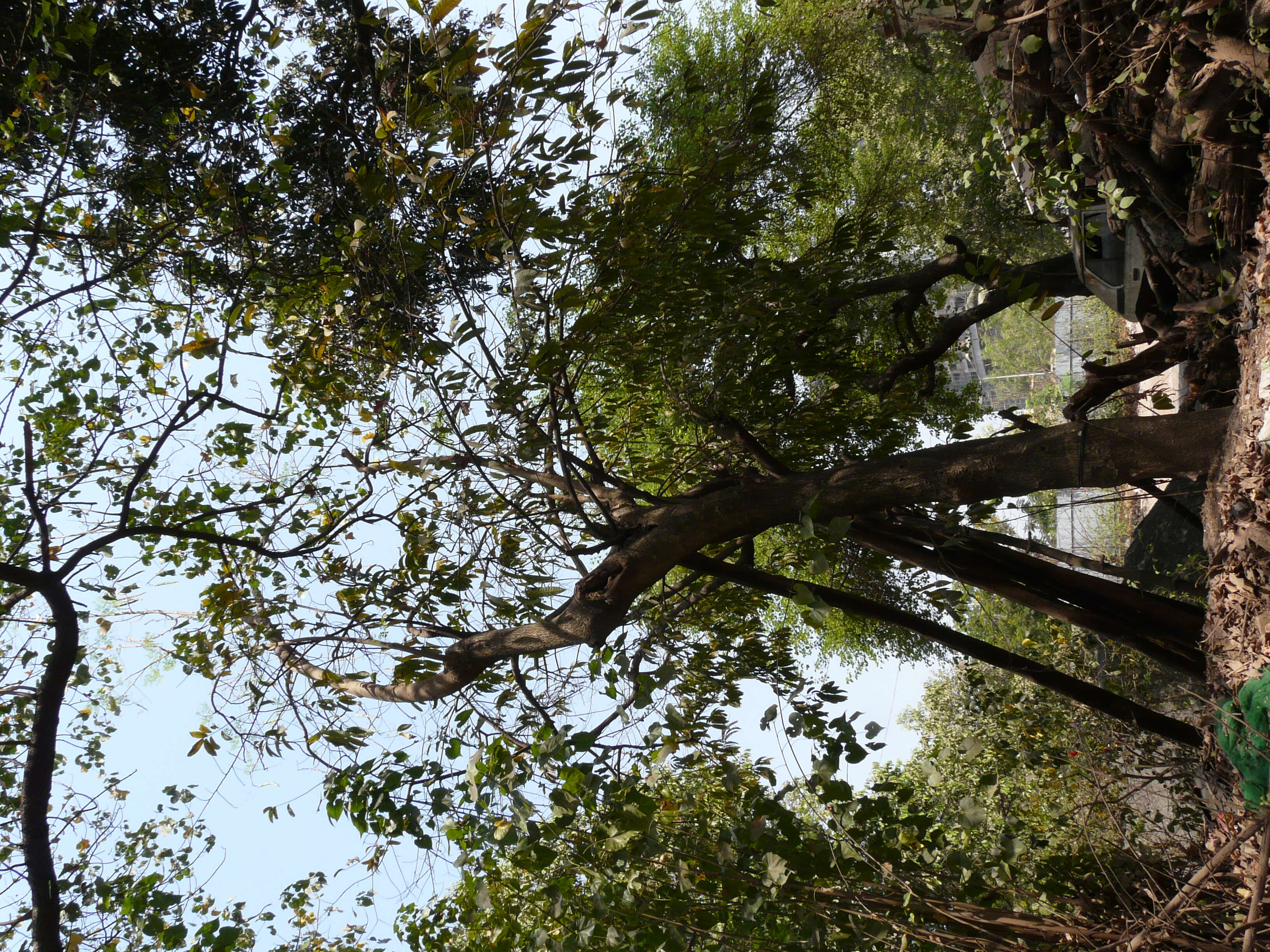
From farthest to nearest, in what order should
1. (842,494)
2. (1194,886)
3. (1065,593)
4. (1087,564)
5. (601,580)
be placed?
(1065,593) < (1087,564) < (842,494) < (601,580) < (1194,886)

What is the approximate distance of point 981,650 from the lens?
5.44 meters

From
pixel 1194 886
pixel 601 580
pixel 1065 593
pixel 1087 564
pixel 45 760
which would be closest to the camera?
pixel 1194 886

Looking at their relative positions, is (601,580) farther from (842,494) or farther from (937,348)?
(937,348)

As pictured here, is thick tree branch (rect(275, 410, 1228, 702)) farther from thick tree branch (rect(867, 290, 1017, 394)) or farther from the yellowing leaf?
the yellowing leaf

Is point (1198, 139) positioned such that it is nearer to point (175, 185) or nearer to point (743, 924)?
point (743, 924)

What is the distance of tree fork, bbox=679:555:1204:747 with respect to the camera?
516 cm

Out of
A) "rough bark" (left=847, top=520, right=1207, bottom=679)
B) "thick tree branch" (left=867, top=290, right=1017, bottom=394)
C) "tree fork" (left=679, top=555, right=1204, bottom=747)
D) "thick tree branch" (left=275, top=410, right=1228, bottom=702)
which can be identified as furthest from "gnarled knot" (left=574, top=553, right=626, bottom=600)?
"thick tree branch" (left=867, top=290, right=1017, bottom=394)

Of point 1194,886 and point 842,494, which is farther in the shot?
point 842,494

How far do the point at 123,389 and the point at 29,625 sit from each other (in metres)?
1.85

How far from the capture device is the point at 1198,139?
3.96 meters

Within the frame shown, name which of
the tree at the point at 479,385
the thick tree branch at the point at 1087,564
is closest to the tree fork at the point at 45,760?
the tree at the point at 479,385

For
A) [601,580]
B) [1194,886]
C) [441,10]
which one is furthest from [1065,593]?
[441,10]

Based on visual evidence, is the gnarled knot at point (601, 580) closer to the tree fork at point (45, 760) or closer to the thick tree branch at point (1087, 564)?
the thick tree branch at point (1087, 564)

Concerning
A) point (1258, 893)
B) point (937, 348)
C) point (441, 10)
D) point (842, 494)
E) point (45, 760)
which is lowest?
point (1258, 893)
